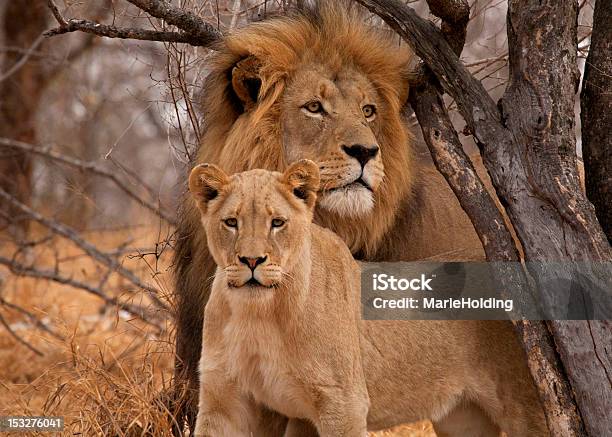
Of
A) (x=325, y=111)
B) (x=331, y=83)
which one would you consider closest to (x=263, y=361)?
(x=325, y=111)

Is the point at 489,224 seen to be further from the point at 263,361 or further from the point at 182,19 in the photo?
the point at 182,19

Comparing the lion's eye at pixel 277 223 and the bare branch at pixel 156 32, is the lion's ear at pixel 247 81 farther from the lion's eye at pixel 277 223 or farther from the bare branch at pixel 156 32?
the lion's eye at pixel 277 223

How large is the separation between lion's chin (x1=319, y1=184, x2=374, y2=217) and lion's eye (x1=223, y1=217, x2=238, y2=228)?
517mm

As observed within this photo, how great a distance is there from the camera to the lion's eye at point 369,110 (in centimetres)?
373

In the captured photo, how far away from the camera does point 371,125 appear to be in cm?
375

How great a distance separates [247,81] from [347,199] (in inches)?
24.1

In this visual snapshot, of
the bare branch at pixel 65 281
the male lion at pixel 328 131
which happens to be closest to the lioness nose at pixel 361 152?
the male lion at pixel 328 131

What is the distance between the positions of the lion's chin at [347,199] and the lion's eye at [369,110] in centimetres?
37

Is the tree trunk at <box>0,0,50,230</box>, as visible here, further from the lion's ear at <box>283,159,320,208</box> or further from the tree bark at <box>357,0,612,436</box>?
the lion's ear at <box>283,159,320,208</box>

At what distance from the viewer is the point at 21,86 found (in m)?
9.50

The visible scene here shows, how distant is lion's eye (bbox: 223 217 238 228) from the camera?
119 inches

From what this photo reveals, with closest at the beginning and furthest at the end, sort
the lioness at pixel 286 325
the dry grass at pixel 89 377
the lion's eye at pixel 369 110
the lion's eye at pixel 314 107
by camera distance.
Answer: the lioness at pixel 286 325 → the lion's eye at pixel 314 107 → the lion's eye at pixel 369 110 → the dry grass at pixel 89 377

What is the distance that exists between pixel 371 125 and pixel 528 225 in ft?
2.21

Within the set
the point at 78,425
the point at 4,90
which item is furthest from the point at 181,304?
the point at 4,90
